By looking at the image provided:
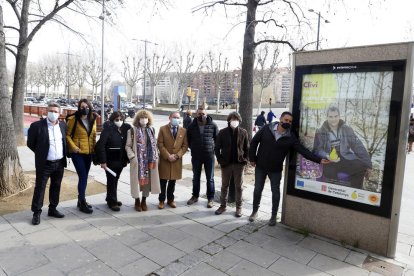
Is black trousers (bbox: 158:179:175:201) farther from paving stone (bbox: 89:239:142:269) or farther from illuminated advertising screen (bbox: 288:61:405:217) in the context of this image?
illuminated advertising screen (bbox: 288:61:405:217)

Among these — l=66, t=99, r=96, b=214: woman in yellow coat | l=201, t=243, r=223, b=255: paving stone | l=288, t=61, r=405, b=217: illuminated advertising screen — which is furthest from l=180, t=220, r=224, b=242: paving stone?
l=66, t=99, r=96, b=214: woman in yellow coat

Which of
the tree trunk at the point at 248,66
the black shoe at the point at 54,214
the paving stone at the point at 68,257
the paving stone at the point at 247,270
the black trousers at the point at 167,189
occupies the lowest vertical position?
the paving stone at the point at 68,257

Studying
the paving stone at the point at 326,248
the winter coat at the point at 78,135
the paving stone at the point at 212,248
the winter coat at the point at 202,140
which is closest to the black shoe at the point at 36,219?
the winter coat at the point at 78,135

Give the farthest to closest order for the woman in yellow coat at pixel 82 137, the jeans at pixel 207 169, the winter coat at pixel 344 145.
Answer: the jeans at pixel 207 169 → the woman in yellow coat at pixel 82 137 → the winter coat at pixel 344 145

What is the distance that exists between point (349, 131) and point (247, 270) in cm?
225

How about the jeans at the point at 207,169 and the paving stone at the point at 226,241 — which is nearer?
the paving stone at the point at 226,241

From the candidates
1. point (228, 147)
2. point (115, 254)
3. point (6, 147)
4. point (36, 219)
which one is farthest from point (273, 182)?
point (6, 147)

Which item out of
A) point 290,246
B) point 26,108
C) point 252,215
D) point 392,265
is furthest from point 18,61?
point 26,108

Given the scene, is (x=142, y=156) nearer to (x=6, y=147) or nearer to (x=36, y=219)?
(x=36, y=219)

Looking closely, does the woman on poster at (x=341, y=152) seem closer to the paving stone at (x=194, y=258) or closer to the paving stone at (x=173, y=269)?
the paving stone at (x=194, y=258)

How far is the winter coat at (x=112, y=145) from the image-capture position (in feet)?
16.5

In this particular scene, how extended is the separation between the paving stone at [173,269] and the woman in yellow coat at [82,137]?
219 cm

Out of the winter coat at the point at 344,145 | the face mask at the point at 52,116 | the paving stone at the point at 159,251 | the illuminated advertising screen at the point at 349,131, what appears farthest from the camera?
the face mask at the point at 52,116

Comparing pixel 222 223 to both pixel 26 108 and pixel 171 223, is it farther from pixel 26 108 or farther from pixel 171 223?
pixel 26 108
